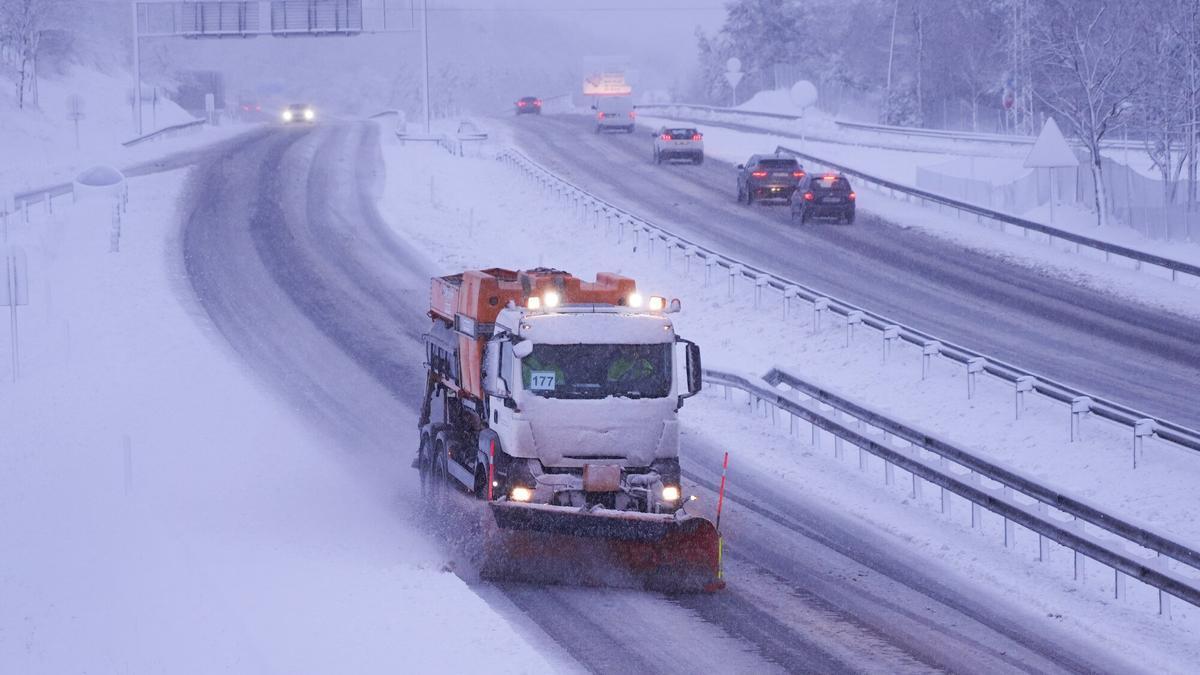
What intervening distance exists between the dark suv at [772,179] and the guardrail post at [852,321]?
1912 cm

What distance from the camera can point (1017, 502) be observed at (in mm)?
15219

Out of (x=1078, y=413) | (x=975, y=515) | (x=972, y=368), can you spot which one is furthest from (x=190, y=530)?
(x=972, y=368)

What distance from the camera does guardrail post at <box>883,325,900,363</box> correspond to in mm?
24484

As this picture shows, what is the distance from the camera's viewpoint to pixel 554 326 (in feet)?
46.8

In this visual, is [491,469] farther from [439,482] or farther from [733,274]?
[733,274]

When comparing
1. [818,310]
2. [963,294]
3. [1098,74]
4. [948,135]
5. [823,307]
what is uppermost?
[1098,74]

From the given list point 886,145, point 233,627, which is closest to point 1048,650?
point 233,627

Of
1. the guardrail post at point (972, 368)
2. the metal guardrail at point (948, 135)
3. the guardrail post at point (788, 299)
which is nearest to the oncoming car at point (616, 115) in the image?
the metal guardrail at point (948, 135)

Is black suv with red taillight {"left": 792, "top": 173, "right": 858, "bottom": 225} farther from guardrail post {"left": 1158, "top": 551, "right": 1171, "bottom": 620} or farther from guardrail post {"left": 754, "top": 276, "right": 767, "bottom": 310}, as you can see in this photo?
guardrail post {"left": 1158, "top": 551, "right": 1171, "bottom": 620}

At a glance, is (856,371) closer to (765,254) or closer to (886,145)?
(765,254)

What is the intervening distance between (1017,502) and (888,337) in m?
9.59

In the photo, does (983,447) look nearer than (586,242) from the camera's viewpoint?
Yes

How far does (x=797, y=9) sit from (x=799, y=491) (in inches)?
4618

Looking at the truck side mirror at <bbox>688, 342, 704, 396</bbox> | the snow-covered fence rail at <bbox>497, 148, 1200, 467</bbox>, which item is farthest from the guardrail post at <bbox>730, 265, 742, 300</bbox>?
the truck side mirror at <bbox>688, 342, 704, 396</bbox>
